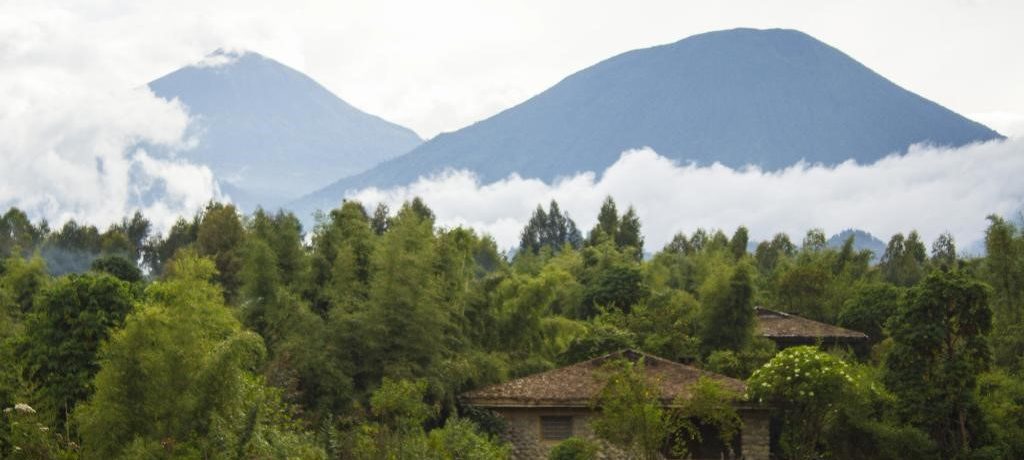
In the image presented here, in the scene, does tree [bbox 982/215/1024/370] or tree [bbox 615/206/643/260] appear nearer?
tree [bbox 982/215/1024/370]

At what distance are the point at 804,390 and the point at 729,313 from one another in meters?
9.68

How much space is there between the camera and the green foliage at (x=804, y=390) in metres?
23.1

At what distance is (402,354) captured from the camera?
24.8 meters

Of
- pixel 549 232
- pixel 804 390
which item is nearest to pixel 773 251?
pixel 549 232

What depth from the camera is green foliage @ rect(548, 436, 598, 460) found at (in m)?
23.5

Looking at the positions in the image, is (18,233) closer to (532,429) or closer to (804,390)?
(532,429)

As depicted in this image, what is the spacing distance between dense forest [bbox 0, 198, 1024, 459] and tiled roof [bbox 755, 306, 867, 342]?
13.4ft

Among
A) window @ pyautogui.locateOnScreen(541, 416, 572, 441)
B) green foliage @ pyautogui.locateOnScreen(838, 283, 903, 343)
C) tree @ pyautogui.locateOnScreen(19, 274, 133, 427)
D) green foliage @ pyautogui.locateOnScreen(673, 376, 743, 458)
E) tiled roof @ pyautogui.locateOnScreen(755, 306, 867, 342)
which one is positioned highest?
green foliage @ pyautogui.locateOnScreen(838, 283, 903, 343)

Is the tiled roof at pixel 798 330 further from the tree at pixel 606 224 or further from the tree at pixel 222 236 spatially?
the tree at pixel 606 224

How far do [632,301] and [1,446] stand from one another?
22235 millimetres

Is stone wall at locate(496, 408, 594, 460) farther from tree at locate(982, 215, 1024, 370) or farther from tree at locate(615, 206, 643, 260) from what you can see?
tree at locate(615, 206, 643, 260)

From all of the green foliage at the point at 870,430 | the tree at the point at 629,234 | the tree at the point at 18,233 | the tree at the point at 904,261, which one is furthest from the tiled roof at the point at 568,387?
the tree at the point at 18,233

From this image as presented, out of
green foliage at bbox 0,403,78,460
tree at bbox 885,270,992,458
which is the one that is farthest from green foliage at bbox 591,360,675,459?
green foliage at bbox 0,403,78,460

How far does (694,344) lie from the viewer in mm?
32844
